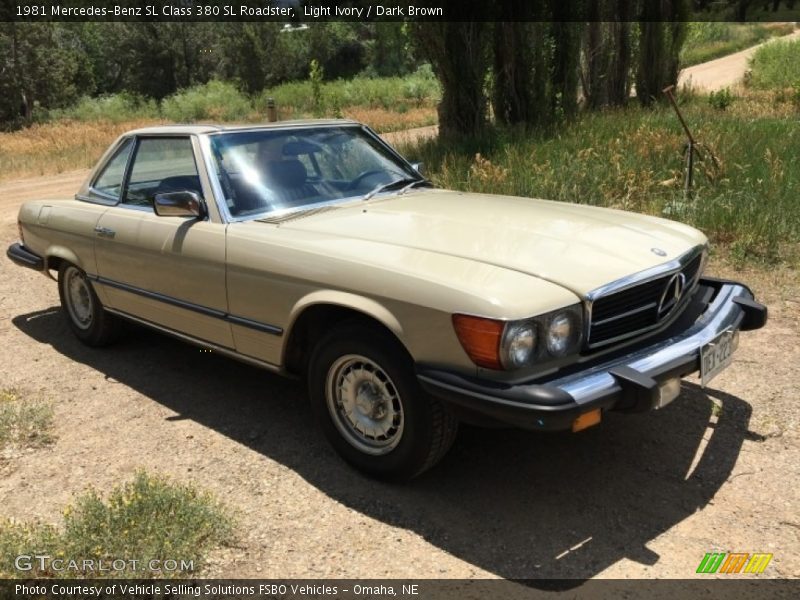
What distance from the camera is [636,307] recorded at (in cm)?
312

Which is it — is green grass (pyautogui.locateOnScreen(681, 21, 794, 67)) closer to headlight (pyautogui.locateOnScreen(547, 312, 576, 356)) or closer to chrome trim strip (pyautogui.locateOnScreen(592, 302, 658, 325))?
chrome trim strip (pyautogui.locateOnScreen(592, 302, 658, 325))

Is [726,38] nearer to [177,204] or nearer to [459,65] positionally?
[459,65]

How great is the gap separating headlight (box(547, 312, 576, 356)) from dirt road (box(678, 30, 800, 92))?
21.4 metres

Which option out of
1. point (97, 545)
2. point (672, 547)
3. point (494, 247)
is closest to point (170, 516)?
point (97, 545)

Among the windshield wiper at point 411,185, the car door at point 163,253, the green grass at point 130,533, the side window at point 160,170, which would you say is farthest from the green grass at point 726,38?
the green grass at point 130,533

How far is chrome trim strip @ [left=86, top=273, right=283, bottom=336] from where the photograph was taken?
11.8 feet

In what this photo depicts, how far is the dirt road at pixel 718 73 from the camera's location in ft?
78.7

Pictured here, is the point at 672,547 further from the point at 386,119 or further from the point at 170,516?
the point at 386,119

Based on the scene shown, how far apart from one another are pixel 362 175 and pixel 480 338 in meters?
1.99

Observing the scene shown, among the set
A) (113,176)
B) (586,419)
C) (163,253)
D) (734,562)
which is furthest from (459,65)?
(734,562)

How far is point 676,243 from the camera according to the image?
3510mm

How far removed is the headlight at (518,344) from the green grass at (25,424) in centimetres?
265

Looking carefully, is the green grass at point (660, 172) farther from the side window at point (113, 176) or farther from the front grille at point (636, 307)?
the side window at point (113, 176)

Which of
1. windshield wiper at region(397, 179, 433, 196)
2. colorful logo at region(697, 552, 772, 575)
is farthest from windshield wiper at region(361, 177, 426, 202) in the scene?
colorful logo at region(697, 552, 772, 575)
